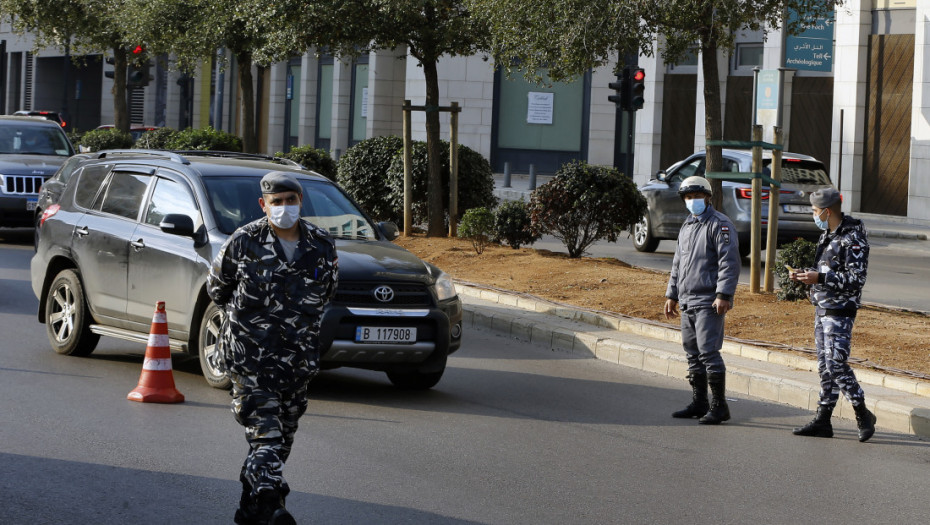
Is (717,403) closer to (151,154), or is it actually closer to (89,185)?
(151,154)

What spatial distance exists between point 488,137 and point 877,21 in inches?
623

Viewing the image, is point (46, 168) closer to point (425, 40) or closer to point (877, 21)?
point (425, 40)

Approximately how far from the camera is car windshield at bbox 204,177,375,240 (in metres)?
9.82

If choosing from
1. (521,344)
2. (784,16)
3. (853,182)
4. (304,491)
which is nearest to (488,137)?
(853,182)

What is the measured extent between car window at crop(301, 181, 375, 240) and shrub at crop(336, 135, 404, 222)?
33.7 feet

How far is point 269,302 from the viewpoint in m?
5.77

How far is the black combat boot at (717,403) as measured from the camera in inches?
352

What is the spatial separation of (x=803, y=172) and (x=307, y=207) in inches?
445

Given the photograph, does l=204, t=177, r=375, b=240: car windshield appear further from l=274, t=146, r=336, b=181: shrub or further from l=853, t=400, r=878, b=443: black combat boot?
l=274, t=146, r=336, b=181: shrub

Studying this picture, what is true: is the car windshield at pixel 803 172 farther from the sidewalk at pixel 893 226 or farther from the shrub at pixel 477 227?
the sidewalk at pixel 893 226

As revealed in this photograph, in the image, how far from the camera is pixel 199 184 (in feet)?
32.6

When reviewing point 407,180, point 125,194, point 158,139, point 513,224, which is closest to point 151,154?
point 125,194

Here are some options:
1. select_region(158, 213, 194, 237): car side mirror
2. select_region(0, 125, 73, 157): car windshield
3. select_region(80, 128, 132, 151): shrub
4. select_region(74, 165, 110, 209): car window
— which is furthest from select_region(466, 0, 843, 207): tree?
select_region(80, 128, 132, 151): shrub

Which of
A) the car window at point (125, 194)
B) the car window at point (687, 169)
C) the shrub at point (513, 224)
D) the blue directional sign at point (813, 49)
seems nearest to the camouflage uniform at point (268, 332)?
the car window at point (125, 194)
